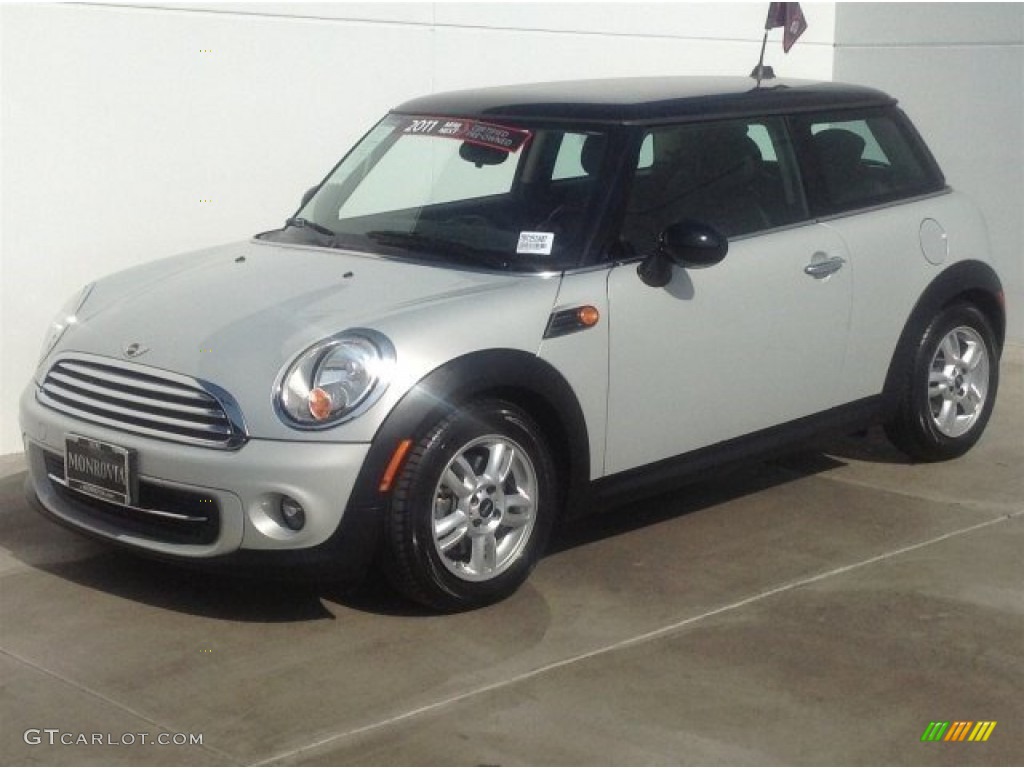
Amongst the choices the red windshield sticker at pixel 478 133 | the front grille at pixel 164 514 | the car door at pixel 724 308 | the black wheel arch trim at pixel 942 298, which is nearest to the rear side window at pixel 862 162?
the car door at pixel 724 308

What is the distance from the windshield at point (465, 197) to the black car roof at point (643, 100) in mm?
75

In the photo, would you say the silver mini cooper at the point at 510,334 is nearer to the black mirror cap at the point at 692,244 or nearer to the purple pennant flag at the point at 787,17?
the black mirror cap at the point at 692,244

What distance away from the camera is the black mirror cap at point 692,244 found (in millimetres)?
5598

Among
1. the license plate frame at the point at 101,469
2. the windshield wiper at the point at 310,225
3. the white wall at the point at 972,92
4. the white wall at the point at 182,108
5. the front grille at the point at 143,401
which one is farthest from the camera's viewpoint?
the white wall at the point at 972,92

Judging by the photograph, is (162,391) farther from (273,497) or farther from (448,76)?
(448,76)

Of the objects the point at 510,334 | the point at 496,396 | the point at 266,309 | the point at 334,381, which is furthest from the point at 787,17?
the point at 334,381

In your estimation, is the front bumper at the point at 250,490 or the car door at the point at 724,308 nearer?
the front bumper at the point at 250,490

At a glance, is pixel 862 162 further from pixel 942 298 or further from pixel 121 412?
pixel 121 412

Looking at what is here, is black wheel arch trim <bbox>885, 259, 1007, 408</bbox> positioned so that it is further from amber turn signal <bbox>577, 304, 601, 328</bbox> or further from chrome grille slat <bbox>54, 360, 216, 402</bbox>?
chrome grille slat <bbox>54, 360, 216, 402</bbox>

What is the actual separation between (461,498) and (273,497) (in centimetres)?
60

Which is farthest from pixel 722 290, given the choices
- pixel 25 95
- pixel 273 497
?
pixel 25 95

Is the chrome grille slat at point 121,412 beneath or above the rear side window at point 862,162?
beneath

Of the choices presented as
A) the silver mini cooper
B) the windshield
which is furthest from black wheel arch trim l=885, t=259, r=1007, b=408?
the windshield

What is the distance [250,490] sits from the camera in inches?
192
